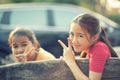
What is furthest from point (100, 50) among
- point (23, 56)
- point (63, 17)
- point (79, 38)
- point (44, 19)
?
point (44, 19)

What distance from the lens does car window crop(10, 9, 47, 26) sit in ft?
34.4

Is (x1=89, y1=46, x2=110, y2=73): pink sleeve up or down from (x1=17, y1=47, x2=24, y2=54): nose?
up

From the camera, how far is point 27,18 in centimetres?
1055

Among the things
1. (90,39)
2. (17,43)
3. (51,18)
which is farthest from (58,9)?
(90,39)

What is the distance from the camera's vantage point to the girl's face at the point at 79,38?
3.12m

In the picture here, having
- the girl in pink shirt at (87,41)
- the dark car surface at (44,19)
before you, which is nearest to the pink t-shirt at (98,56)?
the girl in pink shirt at (87,41)

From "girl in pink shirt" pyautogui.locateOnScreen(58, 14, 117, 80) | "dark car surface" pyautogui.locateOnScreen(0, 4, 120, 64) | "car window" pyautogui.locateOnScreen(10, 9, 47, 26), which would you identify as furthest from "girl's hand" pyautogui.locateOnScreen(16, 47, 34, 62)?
"car window" pyautogui.locateOnScreen(10, 9, 47, 26)

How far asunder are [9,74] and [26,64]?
123 mm

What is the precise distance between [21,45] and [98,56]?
3.20ft

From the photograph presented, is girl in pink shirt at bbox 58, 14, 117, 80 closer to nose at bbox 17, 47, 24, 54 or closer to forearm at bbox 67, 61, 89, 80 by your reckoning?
forearm at bbox 67, 61, 89, 80

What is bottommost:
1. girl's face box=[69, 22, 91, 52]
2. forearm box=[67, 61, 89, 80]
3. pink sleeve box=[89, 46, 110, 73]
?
forearm box=[67, 61, 89, 80]

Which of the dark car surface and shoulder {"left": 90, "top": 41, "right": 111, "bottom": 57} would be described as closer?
shoulder {"left": 90, "top": 41, "right": 111, "bottom": 57}

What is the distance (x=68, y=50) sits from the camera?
3145 millimetres

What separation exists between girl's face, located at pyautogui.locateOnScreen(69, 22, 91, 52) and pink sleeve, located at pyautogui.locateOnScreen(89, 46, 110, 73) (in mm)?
89
